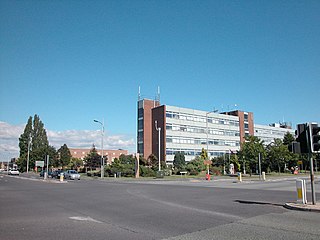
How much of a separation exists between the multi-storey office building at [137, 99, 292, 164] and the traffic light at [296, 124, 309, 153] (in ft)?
235

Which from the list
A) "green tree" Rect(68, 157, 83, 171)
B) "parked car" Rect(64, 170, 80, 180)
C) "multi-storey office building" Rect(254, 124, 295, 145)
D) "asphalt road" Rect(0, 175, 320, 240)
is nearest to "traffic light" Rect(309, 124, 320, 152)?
"asphalt road" Rect(0, 175, 320, 240)

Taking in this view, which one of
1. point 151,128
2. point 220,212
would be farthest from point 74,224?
point 151,128

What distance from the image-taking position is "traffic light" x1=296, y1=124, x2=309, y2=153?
13156mm

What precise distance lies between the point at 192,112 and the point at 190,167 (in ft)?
105

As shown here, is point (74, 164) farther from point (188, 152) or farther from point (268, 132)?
point (268, 132)

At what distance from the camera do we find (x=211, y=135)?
96.8 m

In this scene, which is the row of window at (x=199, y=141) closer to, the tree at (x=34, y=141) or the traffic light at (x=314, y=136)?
the tree at (x=34, y=141)

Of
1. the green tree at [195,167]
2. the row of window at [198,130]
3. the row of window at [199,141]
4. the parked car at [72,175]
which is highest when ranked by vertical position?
the row of window at [198,130]

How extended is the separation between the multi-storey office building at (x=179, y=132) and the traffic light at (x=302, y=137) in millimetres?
71492

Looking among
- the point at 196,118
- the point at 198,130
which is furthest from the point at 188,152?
the point at 196,118

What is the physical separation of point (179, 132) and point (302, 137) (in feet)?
251

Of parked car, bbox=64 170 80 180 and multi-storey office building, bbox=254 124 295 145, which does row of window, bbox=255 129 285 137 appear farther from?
parked car, bbox=64 170 80 180

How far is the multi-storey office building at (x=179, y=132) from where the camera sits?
87631 millimetres

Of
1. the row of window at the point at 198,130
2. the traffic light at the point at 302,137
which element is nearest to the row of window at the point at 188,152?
the row of window at the point at 198,130
